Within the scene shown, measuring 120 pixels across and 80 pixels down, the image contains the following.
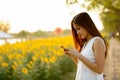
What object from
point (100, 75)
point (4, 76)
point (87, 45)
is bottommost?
point (4, 76)

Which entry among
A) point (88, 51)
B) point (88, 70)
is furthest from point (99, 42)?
point (88, 70)

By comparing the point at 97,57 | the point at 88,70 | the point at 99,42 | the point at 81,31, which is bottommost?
the point at 88,70

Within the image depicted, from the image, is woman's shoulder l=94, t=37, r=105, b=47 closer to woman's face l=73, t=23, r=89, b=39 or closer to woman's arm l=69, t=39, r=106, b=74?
woman's arm l=69, t=39, r=106, b=74

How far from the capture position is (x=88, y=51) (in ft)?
11.0

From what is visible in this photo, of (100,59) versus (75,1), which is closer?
(100,59)

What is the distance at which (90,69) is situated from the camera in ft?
10.8

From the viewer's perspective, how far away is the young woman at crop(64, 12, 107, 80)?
3254mm

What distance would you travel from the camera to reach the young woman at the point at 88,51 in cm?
325

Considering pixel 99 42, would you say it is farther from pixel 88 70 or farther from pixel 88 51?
pixel 88 70

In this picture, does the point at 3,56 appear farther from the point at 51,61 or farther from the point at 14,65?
the point at 51,61

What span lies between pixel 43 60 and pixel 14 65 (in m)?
0.96

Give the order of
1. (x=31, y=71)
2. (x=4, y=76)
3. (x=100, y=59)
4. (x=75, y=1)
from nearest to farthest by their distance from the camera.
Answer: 1. (x=100, y=59)
2. (x=31, y=71)
3. (x=4, y=76)
4. (x=75, y=1)

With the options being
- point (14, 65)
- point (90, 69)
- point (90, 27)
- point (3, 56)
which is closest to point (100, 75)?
point (90, 69)

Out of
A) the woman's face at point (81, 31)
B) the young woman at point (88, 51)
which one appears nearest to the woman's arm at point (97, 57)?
the young woman at point (88, 51)
